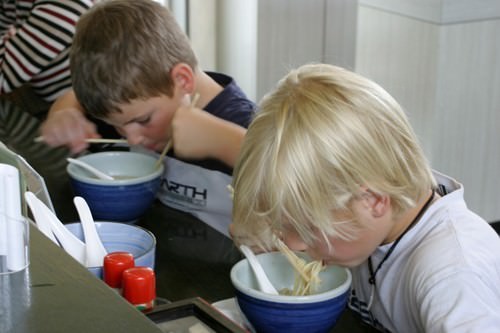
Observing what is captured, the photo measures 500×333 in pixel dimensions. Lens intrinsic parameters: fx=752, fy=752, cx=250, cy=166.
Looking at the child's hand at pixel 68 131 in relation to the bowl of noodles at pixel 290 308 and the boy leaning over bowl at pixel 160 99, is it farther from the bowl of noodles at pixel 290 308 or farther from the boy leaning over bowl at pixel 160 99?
the bowl of noodles at pixel 290 308

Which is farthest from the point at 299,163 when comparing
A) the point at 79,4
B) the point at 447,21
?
the point at 447,21

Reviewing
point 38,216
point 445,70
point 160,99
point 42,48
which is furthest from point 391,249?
point 445,70

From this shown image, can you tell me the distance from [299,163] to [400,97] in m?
2.07

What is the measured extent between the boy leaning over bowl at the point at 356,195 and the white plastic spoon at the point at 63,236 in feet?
0.75

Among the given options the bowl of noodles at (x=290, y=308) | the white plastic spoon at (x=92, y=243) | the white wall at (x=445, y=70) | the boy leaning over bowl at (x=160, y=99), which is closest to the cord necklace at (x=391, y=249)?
the bowl of noodles at (x=290, y=308)

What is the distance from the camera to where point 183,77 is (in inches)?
63.4

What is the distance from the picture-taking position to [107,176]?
4.80ft

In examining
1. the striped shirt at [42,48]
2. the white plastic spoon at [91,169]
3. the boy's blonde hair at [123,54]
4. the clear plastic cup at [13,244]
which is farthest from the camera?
the striped shirt at [42,48]

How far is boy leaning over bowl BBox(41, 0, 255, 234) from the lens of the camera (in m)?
1.47

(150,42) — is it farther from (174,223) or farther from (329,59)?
(329,59)

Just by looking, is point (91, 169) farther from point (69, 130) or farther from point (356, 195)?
point (356, 195)

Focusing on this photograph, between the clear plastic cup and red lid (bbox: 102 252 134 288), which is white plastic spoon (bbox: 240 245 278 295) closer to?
red lid (bbox: 102 252 134 288)

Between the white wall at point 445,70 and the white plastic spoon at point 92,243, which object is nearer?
the white plastic spoon at point 92,243

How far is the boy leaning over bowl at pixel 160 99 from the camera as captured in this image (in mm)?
1472
